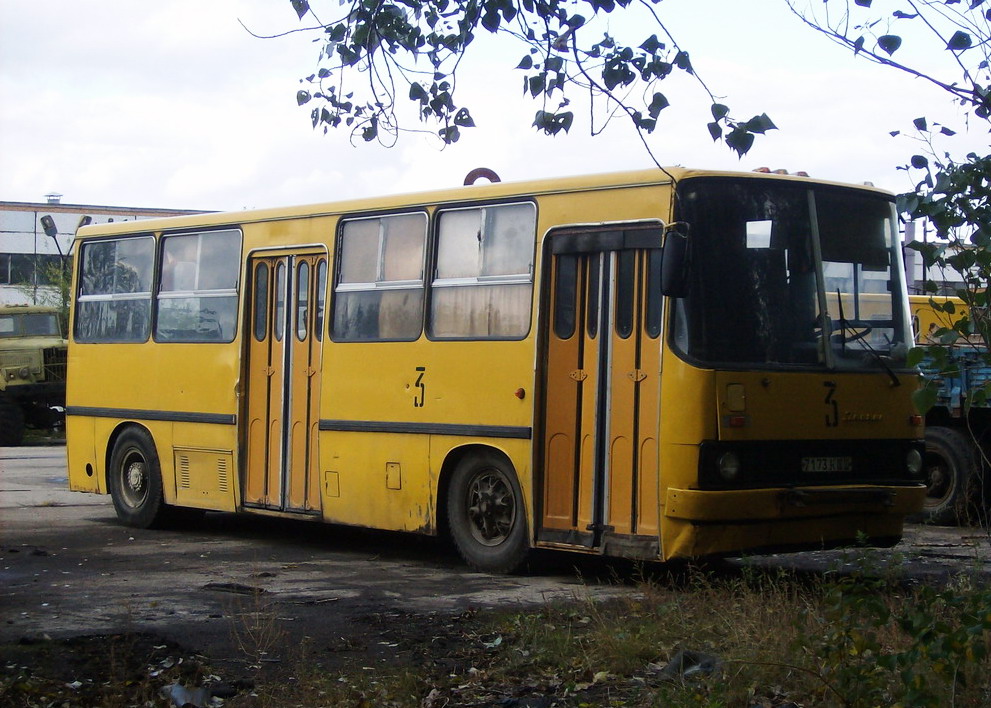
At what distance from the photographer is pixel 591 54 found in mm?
6098

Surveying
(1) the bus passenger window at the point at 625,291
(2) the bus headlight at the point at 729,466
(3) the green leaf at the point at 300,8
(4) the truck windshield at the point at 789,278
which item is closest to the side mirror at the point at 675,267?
(4) the truck windshield at the point at 789,278

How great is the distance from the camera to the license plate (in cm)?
971

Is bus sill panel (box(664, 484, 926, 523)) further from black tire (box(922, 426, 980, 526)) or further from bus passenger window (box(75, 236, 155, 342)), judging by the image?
bus passenger window (box(75, 236, 155, 342))

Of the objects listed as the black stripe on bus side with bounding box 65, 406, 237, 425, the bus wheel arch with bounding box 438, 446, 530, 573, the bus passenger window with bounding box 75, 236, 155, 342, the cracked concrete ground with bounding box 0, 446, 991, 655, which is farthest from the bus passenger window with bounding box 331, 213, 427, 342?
the bus passenger window with bounding box 75, 236, 155, 342

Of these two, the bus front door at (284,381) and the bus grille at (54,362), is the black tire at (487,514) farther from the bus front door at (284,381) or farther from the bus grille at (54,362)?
the bus grille at (54,362)

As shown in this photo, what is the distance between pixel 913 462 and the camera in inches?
405

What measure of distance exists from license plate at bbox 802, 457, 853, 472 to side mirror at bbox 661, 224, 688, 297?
144cm

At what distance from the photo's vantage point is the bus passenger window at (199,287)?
43.8ft

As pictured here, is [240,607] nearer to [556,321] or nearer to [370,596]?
[370,596]

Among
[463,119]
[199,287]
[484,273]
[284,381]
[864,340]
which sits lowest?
[284,381]

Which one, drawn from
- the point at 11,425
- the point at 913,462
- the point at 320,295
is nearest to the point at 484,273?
the point at 320,295

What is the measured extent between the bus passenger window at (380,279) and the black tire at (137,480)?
2.94 meters

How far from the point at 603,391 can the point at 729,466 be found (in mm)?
1104

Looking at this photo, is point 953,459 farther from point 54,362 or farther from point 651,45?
point 54,362
